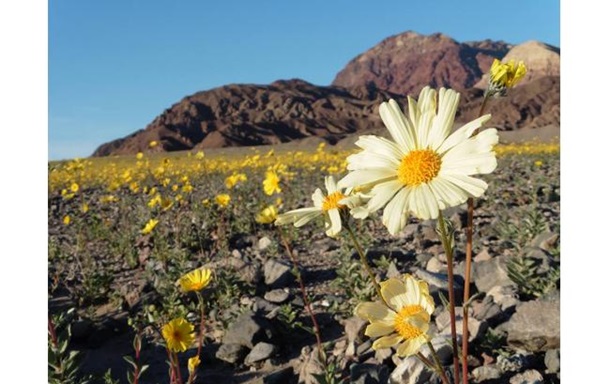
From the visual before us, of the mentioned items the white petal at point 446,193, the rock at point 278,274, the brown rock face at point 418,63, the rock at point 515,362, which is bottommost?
the rock at point 515,362

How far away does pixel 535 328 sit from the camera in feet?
7.17

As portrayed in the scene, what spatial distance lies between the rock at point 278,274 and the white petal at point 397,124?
2.79 m

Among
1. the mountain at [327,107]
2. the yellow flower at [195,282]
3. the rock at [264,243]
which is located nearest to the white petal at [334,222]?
the yellow flower at [195,282]

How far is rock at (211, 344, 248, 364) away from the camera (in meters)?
2.68

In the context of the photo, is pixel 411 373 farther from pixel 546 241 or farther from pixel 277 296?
pixel 546 241

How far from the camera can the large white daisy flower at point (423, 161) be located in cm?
83

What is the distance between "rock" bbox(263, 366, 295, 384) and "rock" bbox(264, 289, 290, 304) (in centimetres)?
95

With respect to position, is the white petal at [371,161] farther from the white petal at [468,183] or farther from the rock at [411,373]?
the rock at [411,373]

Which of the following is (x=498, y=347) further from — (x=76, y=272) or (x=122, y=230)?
(x=122, y=230)

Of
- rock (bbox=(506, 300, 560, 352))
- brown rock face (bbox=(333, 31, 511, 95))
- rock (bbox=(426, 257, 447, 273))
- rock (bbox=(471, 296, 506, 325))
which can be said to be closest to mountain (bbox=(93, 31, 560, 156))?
brown rock face (bbox=(333, 31, 511, 95))

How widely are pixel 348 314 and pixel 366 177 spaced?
221 cm

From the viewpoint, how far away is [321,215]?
132cm

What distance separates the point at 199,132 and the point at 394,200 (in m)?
101

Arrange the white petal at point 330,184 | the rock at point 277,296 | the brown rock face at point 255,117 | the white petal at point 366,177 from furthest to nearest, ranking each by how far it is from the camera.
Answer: the brown rock face at point 255,117
the rock at point 277,296
the white petal at point 330,184
the white petal at point 366,177
